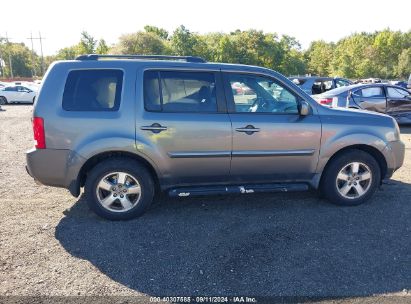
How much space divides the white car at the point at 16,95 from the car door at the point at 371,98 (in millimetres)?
21834

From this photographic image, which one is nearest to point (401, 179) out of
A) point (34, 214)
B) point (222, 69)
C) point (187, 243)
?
point (222, 69)

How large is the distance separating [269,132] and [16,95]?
82.1 feet

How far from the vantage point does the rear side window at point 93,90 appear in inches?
157

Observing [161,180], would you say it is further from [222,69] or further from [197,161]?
[222,69]

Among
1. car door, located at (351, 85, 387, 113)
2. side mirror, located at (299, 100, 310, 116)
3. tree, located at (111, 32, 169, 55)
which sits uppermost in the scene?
tree, located at (111, 32, 169, 55)

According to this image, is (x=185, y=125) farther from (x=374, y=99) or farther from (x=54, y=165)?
(x=374, y=99)

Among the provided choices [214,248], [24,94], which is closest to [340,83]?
[214,248]

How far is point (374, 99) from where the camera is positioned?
10969 mm

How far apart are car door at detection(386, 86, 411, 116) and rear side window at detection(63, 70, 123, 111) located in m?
9.88

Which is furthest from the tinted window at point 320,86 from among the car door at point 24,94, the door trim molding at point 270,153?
the car door at point 24,94

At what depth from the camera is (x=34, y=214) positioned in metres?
4.41

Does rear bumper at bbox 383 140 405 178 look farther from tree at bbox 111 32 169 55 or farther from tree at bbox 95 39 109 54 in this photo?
tree at bbox 95 39 109 54

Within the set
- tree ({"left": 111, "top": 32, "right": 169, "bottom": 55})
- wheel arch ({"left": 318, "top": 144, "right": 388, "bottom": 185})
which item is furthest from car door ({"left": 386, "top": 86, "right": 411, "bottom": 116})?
tree ({"left": 111, "top": 32, "right": 169, "bottom": 55})

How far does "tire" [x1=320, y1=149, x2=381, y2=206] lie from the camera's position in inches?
182
